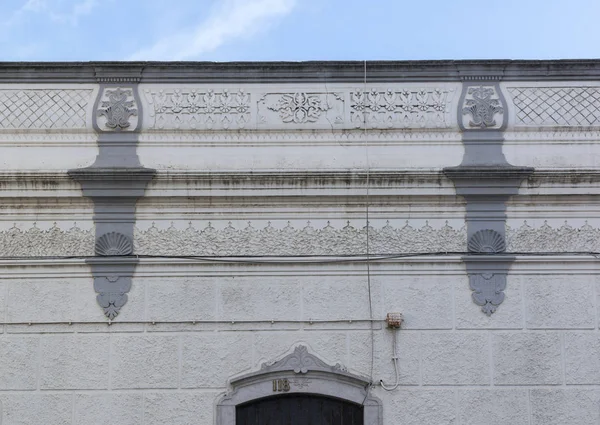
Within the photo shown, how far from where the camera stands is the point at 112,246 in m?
11.1

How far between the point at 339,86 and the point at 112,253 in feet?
9.93

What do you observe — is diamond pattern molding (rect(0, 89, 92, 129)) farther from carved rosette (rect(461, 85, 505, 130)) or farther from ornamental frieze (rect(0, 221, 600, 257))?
carved rosette (rect(461, 85, 505, 130))

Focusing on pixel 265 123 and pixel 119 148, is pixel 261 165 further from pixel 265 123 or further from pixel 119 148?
pixel 119 148

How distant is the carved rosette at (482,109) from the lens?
11.5 meters

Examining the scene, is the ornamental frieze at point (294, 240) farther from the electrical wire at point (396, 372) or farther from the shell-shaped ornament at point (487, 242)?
the electrical wire at point (396, 372)

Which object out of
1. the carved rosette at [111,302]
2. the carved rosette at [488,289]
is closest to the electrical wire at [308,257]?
the carved rosette at [488,289]

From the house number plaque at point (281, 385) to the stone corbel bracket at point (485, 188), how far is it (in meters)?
2.10

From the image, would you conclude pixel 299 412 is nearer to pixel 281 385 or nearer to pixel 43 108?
pixel 281 385

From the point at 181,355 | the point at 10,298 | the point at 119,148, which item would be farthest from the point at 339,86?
the point at 10,298

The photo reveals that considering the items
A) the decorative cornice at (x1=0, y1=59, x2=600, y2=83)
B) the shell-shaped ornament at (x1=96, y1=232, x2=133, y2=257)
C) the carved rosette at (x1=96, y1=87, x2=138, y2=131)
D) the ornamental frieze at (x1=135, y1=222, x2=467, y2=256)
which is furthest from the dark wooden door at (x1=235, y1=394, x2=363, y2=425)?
the decorative cornice at (x1=0, y1=59, x2=600, y2=83)

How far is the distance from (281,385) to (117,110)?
3.44 metres

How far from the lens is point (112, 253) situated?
11.1 meters

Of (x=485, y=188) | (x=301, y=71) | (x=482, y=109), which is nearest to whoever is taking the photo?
(x=485, y=188)

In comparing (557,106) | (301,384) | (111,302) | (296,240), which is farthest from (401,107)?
(111,302)
